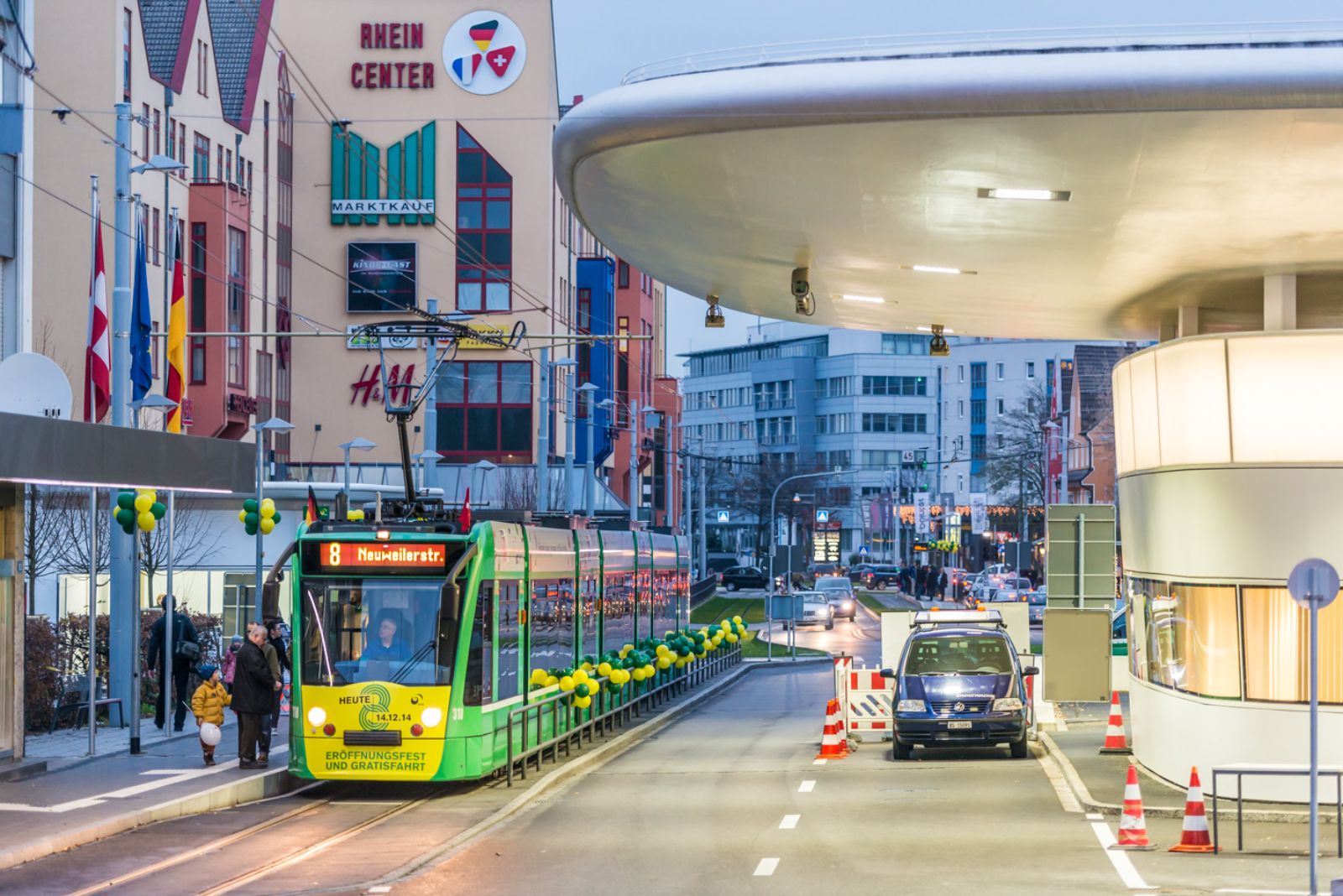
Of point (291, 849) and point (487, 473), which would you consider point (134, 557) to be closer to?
point (291, 849)

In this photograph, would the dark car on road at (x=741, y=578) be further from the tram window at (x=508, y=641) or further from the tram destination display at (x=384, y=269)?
the tram window at (x=508, y=641)

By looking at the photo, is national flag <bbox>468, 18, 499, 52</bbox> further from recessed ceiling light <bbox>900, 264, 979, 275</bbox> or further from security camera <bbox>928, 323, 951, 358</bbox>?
recessed ceiling light <bbox>900, 264, 979, 275</bbox>

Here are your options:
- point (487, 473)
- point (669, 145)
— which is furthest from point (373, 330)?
point (487, 473)

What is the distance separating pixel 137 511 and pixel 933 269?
9.90m

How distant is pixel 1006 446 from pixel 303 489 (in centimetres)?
7704

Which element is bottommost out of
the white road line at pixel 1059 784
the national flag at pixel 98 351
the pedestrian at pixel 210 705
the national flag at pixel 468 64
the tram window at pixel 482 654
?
the white road line at pixel 1059 784

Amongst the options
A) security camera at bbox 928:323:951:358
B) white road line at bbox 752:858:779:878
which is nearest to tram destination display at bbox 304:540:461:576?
white road line at bbox 752:858:779:878

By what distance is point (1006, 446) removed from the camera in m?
117

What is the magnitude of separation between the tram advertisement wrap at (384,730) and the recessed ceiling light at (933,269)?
Result: 727 centimetres

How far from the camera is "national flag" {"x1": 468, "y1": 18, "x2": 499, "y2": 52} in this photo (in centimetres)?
7756

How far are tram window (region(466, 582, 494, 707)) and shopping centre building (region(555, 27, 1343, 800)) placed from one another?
4320mm

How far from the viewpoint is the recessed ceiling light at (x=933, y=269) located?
22.6 metres

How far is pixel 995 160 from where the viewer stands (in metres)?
16.5

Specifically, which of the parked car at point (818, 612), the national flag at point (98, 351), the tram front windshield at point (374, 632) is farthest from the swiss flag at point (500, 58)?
the tram front windshield at point (374, 632)
